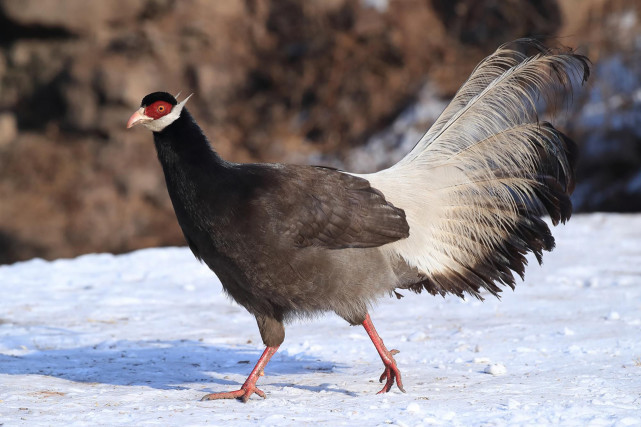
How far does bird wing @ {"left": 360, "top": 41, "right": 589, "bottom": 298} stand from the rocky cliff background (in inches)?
457

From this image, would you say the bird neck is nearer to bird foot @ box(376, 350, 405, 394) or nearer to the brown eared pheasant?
the brown eared pheasant

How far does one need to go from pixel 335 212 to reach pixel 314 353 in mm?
1378

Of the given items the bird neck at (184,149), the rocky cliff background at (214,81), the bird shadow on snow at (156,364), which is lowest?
the bird shadow on snow at (156,364)

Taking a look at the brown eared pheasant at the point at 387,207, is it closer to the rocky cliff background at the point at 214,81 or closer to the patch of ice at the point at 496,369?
the patch of ice at the point at 496,369

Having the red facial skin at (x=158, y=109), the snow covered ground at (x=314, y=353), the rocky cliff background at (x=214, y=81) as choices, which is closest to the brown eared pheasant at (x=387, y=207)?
the red facial skin at (x=158, y=109)

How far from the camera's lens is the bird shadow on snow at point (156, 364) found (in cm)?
527

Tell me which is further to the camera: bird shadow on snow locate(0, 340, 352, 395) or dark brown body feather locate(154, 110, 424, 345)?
bird shadow on snow locate(0, 340, 352, 395)

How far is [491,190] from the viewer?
17.4 feet

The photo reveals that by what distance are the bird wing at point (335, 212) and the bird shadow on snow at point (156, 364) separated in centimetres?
92

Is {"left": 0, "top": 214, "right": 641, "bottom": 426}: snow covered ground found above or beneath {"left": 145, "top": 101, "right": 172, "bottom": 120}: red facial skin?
beneath

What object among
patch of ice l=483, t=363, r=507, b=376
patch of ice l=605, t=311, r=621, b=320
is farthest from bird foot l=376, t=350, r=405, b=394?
patch of ice l=605, t=311, r=621, b=320

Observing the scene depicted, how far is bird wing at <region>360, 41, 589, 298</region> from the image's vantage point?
206 inches

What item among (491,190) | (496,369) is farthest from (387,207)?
(496,369)

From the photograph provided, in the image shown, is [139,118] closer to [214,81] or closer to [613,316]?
[613,316]
